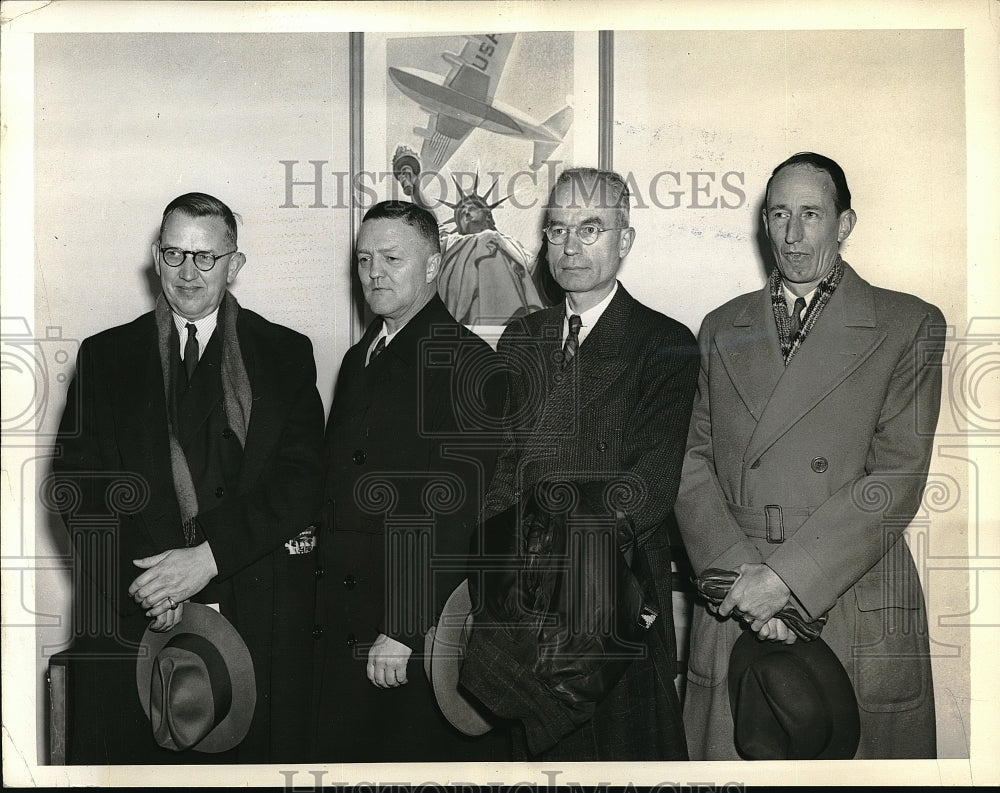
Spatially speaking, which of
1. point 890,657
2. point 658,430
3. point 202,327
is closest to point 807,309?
point 658,430

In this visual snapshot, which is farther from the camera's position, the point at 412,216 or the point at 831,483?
the point at 412,216

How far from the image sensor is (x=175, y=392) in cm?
246

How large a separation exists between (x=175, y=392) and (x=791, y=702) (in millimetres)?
1786

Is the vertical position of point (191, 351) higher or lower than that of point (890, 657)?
higher

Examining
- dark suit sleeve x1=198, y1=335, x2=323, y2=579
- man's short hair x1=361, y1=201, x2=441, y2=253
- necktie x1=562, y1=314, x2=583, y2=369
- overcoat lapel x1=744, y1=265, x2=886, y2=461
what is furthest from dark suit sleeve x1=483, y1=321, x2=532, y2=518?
overcoat lapel x1=744, y1=265, x2=886, y2=461

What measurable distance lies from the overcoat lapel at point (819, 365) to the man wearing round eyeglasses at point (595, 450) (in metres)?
0.20

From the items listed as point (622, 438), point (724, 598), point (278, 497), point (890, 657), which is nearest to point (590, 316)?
point (622, 438)

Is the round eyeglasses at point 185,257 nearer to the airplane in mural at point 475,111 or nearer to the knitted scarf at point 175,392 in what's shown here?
the knitted scarf at point 175,392

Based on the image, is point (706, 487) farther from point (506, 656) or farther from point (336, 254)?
point (336, 254)

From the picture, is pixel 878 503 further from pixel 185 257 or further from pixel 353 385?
pixel 185 257

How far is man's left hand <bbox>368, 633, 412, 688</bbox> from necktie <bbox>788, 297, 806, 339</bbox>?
1278mm

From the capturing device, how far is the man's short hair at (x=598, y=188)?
2.44 meters

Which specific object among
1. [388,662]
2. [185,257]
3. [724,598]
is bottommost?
[388,662]

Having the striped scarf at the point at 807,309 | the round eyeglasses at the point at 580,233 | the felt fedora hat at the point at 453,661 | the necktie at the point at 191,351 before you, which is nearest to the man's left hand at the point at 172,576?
the necktie at the point at 191,351
